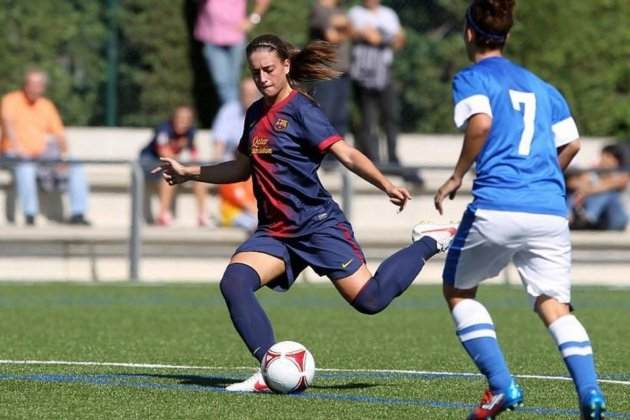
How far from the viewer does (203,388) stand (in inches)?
296

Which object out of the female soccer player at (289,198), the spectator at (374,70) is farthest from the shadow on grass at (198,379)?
the spectator at (374,70)

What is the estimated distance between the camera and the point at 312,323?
11.9m

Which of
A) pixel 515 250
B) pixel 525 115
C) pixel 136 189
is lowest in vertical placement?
pixel 136 189

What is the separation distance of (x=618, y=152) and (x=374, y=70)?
2782mm

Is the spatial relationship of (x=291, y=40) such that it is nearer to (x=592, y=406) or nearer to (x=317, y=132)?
(x=317, y=132)

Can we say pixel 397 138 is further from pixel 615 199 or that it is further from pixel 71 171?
pixel 71 171

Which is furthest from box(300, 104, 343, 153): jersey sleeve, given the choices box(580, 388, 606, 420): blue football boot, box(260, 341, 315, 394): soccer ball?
box(580, 388, 606, 420): blue football boot

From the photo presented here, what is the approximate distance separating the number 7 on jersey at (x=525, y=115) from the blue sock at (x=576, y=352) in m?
0.69

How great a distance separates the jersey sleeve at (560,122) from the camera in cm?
649

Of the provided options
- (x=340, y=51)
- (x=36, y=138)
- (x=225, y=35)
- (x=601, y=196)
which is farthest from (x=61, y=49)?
(x=601, y=196)

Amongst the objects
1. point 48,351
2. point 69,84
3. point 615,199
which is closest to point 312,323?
point 48,351

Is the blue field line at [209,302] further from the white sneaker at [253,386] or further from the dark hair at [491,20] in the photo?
the dark hair at [491,20]

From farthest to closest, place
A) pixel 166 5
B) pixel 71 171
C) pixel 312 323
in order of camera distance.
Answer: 1. pixel 166 5
2. pixel 71 171
3. pixel 312 323

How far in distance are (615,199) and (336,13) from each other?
3585 millimetres
